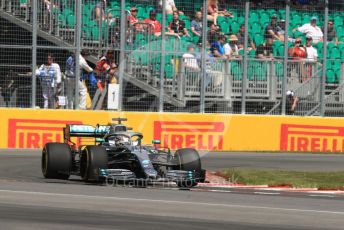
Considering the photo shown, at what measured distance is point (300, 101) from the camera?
3016 cm

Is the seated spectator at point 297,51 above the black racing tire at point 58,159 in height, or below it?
above

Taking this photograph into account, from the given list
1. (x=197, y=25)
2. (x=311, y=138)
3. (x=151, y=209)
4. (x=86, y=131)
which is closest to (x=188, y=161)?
(x=86, y=131)

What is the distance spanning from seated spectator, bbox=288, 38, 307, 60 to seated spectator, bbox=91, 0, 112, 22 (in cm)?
572

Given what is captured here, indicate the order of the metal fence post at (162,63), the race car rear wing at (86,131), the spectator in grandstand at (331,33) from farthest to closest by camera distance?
the spectator in grandstand at (331,33), the metal fence post at (162,63), the race car rear wing at (86,131)

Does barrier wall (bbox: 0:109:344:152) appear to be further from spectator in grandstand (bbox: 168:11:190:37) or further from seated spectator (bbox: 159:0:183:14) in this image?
seated spectator (bbox: 159:0:183:14)

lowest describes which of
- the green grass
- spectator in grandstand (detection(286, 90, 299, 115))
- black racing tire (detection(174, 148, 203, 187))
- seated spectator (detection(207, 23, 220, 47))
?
the green grass

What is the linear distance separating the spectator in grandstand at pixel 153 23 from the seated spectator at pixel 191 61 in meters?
1.01

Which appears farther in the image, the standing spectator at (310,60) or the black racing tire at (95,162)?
the standing spectator at (310,60)

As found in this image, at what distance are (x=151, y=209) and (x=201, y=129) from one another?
52.1ft

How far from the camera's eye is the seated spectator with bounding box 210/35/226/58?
29.3 metres

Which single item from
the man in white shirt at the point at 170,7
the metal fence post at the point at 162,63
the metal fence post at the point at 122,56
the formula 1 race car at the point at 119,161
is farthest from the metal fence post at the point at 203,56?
the formula 1 race car at the point at 119,161

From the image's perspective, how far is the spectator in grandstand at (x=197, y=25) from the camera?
95.2ft

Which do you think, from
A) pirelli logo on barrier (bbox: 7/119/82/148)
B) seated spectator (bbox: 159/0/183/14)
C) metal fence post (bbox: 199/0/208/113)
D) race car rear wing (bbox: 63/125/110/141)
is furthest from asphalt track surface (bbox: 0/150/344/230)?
seated spectator (bbox: 159/0/183/14)

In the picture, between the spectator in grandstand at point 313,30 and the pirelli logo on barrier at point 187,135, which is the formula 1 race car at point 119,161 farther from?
the spectator in grandstand at point 313,30
